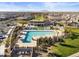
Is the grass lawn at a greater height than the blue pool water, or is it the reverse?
the blue pool water

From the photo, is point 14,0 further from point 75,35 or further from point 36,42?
point 75,35

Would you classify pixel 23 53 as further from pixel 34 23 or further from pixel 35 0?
pixel 35 0

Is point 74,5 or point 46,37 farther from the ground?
point 74,5

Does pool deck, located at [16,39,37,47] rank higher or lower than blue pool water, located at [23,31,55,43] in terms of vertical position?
lower

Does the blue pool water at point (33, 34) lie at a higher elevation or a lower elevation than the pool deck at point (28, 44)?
higher

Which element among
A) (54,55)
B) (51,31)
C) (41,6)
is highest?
(41,6)

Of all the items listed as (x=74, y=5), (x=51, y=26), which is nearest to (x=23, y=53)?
(x=51, y=26)

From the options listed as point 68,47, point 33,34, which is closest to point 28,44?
point 33,34

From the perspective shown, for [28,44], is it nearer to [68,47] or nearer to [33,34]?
[33,34]
